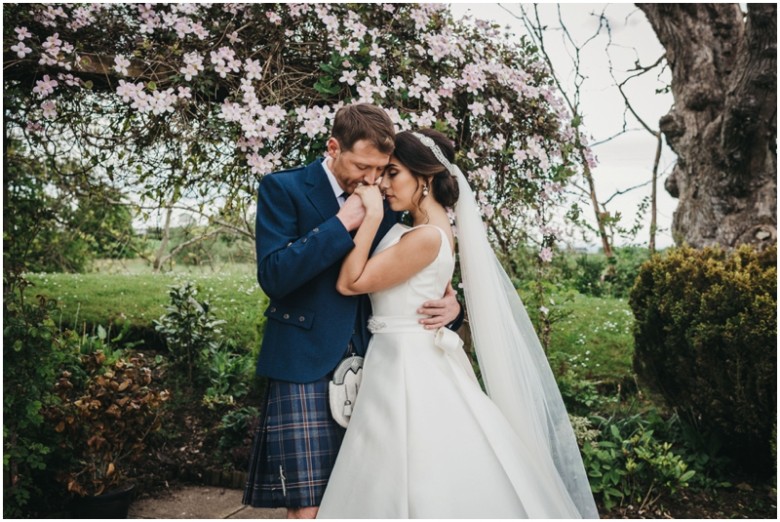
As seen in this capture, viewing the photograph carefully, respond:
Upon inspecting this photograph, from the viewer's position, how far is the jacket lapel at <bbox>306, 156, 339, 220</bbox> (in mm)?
2113

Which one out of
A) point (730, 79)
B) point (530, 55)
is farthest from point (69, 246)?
point (730, 79)

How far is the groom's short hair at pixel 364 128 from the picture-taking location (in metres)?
2.06

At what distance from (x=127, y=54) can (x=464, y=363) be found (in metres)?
2.22

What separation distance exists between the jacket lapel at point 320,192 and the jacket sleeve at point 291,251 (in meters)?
0.11

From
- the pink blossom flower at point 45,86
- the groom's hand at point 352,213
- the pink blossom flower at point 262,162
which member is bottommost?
the groom's hand at point 352,213

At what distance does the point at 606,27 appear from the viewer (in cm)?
756

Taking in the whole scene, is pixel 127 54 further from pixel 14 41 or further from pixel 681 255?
pixel 681 255

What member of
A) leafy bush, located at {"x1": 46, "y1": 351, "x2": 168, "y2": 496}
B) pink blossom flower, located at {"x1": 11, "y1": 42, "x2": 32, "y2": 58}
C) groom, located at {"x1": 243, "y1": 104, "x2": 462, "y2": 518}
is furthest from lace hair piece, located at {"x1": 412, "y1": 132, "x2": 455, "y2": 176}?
leafy bush, located at {"x1": 46, "y1": 351, "x2": 168, "y2": 496}

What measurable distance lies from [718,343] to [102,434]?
127 inches

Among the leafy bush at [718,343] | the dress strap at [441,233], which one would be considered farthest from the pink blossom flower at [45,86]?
the leafy bush at [718,343]

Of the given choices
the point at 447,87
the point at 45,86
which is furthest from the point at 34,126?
the point at 447,87

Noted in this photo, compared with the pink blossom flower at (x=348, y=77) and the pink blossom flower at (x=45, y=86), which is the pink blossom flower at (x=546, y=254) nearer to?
the pink blossom flower at (x=348, y=77)

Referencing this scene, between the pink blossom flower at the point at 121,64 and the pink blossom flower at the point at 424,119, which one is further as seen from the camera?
the pink blossom flower at the point at 424,119

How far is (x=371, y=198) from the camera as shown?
2072 millimetres
